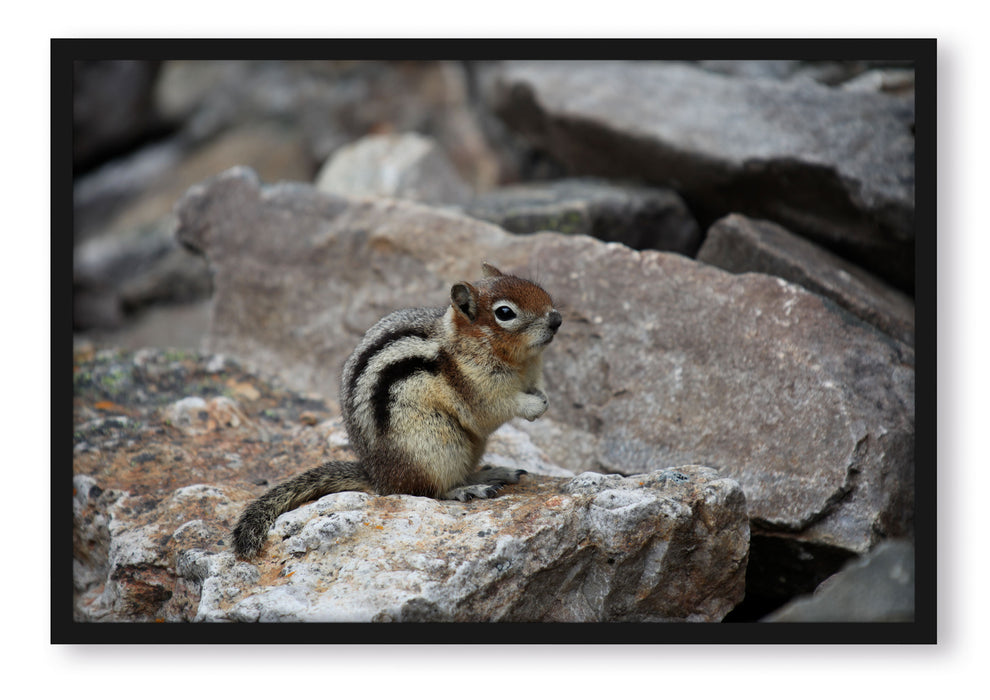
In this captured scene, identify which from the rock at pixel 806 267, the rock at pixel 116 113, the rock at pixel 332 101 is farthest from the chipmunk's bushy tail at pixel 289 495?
the rock at pixel 332 101

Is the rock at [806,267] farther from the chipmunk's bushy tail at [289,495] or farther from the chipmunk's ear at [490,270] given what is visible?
the chipmunk's bushy tail at [289,495]

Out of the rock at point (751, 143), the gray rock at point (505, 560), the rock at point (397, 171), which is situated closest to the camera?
the gray rock at point (505, 560)

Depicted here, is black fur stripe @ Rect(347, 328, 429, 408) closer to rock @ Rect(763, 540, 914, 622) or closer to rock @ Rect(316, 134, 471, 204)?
rock @ Rect(763, 540, 914, 622)

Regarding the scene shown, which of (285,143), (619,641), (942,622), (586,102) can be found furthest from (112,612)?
(285,143)

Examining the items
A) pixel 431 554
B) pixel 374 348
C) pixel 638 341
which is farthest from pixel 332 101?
pixel 431 554

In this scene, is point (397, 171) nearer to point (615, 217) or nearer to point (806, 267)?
point (615, 217)

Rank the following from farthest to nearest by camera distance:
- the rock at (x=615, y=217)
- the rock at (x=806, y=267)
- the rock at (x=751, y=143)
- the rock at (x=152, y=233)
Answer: the rock at (x=152, y=233) < the rock at (x=615, y=217) < the rock at (x=751, y=143) < the rock at (x=806, y=267)
